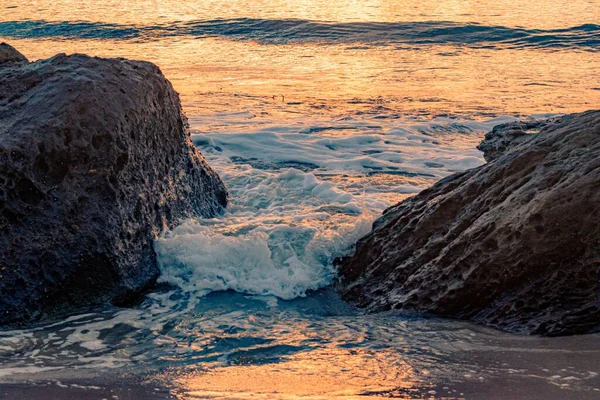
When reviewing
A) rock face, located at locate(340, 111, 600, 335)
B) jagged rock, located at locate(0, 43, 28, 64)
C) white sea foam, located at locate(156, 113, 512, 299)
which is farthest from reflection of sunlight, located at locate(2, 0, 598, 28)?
rock face, located at locate(340, 111, 600, 335)

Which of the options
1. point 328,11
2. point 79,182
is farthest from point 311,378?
point 328,11

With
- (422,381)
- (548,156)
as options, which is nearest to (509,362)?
(422,381)

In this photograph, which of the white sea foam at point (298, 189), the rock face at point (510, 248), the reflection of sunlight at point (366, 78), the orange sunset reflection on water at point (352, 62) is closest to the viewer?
the rock face at point (510, 248)

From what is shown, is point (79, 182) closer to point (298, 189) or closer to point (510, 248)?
point (510, 248)

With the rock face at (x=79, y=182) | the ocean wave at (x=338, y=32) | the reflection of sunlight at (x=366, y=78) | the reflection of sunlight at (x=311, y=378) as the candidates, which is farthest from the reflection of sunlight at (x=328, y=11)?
the reflection of sunlight at (x=311, y=378)

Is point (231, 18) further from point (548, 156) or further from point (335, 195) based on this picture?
point (548, 156)

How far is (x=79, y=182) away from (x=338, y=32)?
48.4 feet

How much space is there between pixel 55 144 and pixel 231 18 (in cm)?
1731

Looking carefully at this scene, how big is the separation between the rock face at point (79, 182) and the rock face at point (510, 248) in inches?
52.6

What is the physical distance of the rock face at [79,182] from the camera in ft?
13.0

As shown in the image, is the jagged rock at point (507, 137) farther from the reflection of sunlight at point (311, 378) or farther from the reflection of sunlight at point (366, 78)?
the reflection of sunlight at point (366, 78)

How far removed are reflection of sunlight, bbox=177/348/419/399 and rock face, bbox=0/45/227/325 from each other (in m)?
1.31

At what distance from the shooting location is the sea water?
291cm

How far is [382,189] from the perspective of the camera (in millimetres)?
6680
